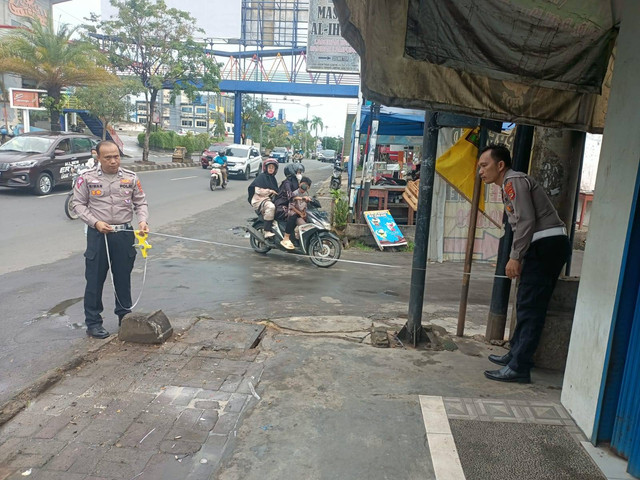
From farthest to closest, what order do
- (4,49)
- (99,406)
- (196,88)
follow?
(196,88)
(4,49)
(99,406)

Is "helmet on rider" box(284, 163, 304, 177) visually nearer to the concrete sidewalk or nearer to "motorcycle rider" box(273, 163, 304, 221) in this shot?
"motorcycle rider" box(273, 163, 304, 221)

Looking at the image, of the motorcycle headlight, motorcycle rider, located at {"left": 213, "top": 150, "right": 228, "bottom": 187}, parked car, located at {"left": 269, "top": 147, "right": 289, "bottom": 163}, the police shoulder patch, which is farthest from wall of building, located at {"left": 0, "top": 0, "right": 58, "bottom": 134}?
the police shoulder patch

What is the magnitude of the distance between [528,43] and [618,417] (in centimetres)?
251

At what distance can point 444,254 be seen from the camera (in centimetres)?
928

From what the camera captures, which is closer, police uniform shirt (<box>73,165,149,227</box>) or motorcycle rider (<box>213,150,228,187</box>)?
police uniform shirt (<box>73,165,149,227</box>)

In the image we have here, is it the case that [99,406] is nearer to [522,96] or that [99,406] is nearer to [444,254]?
[522,96]

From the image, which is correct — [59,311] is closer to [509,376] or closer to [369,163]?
[509,376]

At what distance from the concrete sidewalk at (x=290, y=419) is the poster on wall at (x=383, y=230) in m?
5.59

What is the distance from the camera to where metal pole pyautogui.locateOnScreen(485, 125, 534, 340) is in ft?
14.1

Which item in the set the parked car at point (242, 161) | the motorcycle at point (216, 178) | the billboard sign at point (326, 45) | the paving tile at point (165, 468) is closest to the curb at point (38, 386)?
the paving tile at point (165, 468)

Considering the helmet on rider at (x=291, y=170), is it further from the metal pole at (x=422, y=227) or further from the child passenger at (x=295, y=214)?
the metal pole at (x=422, y=227)

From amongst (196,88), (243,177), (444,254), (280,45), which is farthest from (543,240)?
(280,45)

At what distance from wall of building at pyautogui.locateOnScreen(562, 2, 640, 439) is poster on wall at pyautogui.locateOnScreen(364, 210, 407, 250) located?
6770 millimetres

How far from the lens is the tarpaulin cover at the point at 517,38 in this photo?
3305mm
